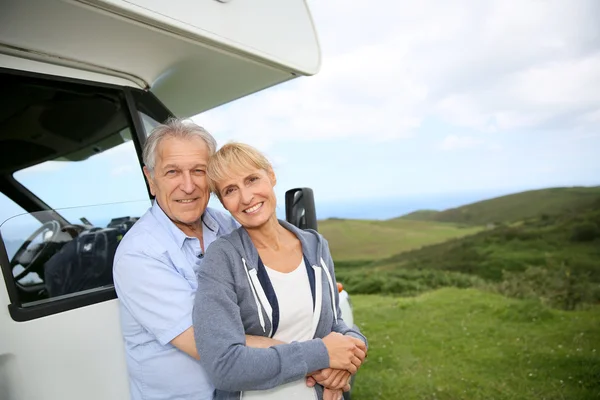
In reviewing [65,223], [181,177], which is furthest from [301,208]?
[65,223]

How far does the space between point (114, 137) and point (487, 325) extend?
217 inches

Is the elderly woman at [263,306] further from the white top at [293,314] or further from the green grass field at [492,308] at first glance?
the green grass field at [492,308]

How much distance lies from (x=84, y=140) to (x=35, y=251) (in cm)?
58

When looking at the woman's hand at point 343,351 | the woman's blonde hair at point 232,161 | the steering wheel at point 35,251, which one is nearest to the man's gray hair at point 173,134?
the woman's blonde hair at point 232,161

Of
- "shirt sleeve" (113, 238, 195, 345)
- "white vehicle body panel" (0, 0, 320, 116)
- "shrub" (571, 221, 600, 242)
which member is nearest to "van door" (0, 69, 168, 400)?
"white vehicle body panel" (0, 0, 320, 116)

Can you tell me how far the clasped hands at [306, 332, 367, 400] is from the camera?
144cm

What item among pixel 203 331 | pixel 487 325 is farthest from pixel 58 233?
pixel 487 325

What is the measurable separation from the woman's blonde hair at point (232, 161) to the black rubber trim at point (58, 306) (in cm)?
67

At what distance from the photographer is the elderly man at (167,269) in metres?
1.45

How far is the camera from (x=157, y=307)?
1.44 m

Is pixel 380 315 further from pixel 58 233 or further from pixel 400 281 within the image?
pixel 58 233

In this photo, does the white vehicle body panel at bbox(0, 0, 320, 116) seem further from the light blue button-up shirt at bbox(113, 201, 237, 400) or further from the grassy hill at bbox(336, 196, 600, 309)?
the grassy hill at bbox(336, 196, 600, 309)

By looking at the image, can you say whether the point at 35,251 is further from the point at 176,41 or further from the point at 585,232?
the point at 585,232

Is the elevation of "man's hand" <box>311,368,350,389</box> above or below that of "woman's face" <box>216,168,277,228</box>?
below
